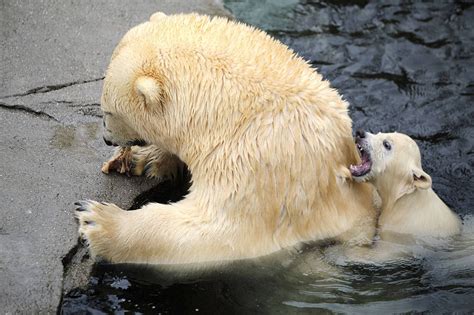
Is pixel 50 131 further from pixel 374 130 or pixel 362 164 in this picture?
pixel 374 130

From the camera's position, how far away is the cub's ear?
15.1 feet

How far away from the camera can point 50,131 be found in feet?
17.2

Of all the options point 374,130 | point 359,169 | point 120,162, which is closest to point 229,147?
point 359,169

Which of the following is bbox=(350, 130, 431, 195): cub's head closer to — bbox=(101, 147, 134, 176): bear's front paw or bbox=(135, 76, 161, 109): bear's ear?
bbox=(135, 76, 161, 109): bear's ear

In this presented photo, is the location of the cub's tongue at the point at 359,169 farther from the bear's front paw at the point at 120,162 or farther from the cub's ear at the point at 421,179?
the bear's front paw at the point at 120,162

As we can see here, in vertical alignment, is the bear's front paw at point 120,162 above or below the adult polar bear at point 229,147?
below

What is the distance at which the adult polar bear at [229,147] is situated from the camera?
425 cm

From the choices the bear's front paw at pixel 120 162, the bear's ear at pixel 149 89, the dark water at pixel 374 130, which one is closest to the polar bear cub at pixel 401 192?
the dark water at pixel 374 130

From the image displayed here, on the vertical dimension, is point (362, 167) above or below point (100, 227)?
above

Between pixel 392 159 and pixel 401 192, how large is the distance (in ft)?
0.71

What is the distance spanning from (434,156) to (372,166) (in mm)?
1266

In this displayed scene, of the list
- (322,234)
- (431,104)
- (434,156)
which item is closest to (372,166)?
(322,234)

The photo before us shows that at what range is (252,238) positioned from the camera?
4297 millimetres

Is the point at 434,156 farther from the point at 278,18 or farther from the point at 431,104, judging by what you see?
the point at 278,18
